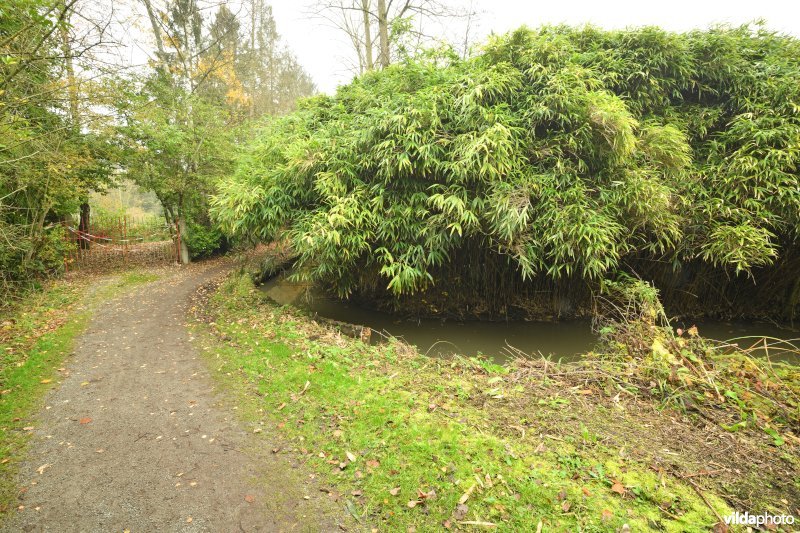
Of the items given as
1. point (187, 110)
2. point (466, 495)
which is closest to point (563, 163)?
point (466, 495)

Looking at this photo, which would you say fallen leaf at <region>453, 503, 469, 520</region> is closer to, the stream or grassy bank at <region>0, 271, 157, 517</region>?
grassy bank at <region>0, 271, 157, 517</region>

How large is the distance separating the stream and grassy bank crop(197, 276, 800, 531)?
177cm

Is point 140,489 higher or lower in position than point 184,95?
lower

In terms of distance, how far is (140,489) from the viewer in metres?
2.72

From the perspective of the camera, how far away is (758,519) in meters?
2.20

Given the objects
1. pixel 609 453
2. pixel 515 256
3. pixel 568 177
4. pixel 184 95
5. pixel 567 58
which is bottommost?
pixel 609 453

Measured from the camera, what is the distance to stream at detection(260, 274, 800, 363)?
20.5ft

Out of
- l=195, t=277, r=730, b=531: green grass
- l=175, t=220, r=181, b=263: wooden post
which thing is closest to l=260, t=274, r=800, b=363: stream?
l=195, t=277, r=730, b=531: green grass

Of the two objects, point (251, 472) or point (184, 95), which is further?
point (184, 95)

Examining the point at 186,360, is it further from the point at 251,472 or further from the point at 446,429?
the point at 446,429

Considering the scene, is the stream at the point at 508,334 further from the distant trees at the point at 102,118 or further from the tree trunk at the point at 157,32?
the tree trunk at the point at 157,32

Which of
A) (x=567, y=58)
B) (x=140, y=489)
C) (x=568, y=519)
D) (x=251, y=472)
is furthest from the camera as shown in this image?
(x=567, y=58)

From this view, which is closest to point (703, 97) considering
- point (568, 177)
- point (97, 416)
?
point (568, 177)

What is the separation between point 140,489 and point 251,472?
2.59ft
